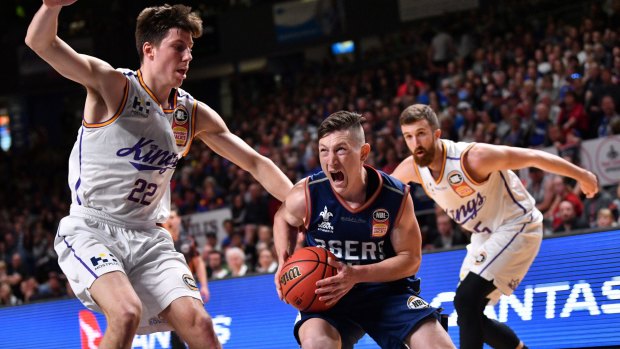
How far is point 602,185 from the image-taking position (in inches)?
366

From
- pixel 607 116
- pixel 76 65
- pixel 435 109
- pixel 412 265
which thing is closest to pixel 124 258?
pixel 76 65

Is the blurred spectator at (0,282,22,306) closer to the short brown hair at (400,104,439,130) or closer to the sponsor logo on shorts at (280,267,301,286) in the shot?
the short brown hair at (400,104,439,130)

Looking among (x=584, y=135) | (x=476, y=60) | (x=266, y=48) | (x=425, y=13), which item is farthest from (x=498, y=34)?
(x=266, y=48)

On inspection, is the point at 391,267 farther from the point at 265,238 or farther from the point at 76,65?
the point at 265,238

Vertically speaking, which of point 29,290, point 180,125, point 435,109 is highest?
point 180,125

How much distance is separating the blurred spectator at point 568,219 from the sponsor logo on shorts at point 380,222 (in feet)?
15.2

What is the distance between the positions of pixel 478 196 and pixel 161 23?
2566 mm

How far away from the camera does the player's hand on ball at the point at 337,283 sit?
4.05 m

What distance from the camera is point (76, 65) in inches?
157

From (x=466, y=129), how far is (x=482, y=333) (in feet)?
20.9

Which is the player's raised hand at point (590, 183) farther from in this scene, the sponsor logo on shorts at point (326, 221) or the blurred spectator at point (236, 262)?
the blurred spectator at point (236, 262)

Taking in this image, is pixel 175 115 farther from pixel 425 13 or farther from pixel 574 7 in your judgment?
pixel 425 13

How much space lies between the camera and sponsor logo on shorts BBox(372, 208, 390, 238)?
14.3ft

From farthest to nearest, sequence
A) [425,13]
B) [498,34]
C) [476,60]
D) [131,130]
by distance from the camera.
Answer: [425,13]
[498,34]
[476,60]
[131,130]
